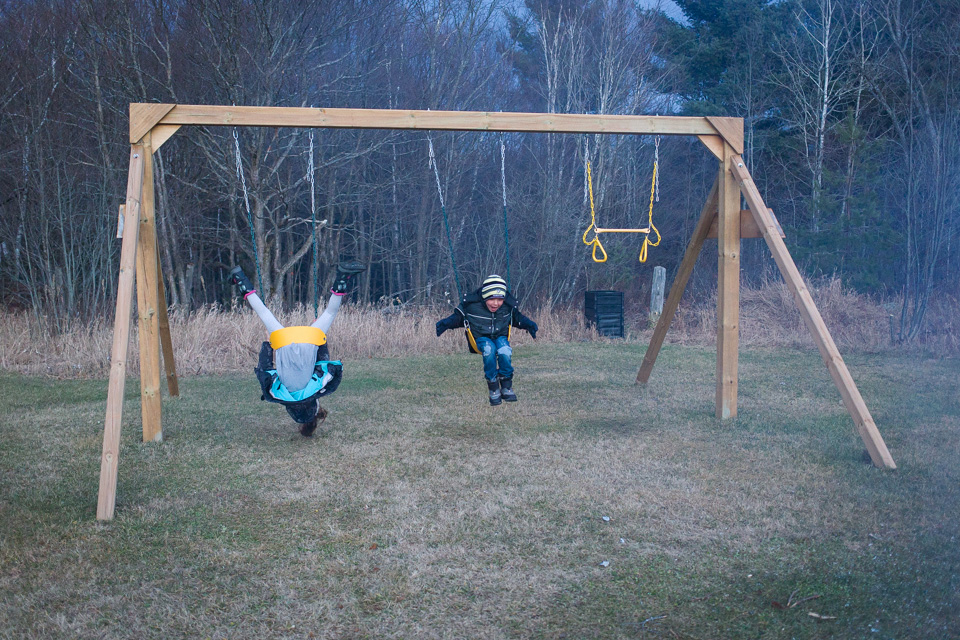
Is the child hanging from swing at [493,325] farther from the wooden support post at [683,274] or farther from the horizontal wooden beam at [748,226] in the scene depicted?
the horizontal wooden beam at [748,226]

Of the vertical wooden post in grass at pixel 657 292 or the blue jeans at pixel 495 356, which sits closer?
the blue jeans at pixel 495 356

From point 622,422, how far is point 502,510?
8.75 ft

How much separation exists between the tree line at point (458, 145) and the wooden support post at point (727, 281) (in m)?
4.50

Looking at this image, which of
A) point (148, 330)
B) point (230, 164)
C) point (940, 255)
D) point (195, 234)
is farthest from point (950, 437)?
point (195, 234)

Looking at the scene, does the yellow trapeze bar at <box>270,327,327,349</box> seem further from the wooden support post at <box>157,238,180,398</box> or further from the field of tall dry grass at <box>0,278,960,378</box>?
the field of tall dry grass at <box>0,278,960,378</box>

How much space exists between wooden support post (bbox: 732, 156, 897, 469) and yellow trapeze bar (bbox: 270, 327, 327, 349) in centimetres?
360

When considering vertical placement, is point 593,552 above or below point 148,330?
below

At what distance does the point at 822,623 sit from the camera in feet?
10.3

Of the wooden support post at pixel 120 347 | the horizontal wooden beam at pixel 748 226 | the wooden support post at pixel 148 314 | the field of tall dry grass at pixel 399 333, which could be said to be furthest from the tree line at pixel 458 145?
the wooden support post at pixel 120 347

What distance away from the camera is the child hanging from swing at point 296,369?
5.83 metres

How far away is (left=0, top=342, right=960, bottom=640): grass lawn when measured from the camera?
3268 millimetres

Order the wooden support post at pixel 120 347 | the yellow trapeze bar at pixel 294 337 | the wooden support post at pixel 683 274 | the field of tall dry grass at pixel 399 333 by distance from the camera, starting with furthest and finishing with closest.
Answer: the field of tall dry grass at pixel 399 333, the wooden support post at pixel 683 274, the yellow trapeze bar at pixel 294 337, the wooden support post at pixel 120 347

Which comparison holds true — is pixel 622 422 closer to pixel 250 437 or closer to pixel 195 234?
pixel 250 437

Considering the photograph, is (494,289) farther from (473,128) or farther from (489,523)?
(489,523)
